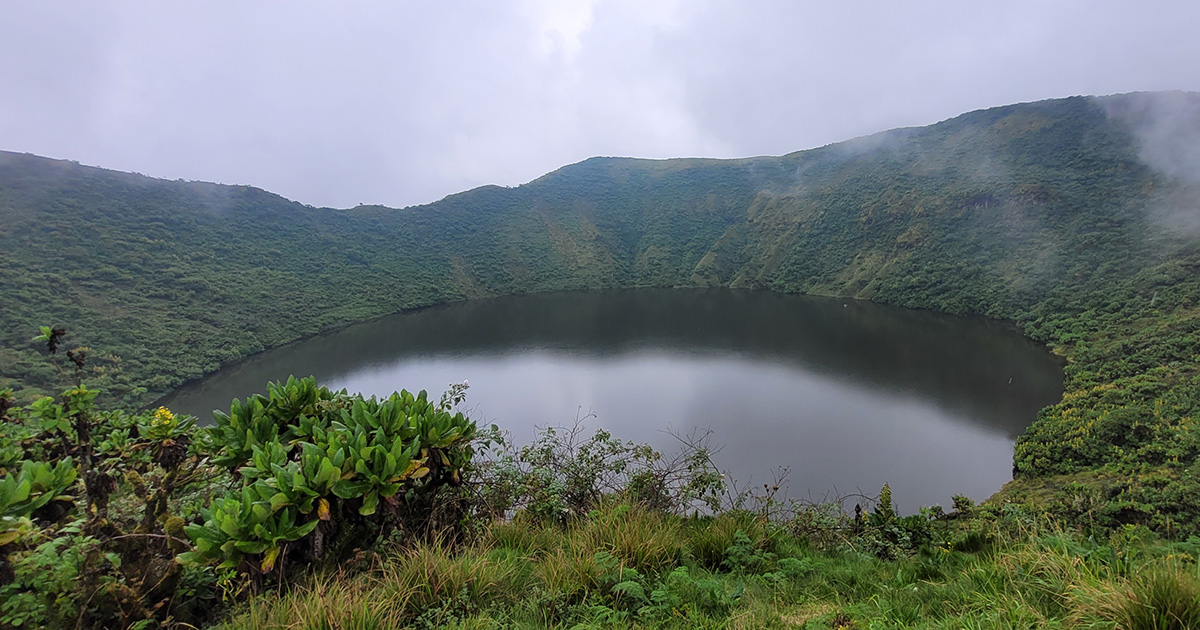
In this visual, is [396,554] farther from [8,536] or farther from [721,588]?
[721,588]

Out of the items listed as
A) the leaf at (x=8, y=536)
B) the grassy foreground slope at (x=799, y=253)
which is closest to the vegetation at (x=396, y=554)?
the leaf at (x=8, y=536)

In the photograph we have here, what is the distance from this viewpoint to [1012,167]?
3916 centimetres

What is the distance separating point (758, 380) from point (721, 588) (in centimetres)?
1658

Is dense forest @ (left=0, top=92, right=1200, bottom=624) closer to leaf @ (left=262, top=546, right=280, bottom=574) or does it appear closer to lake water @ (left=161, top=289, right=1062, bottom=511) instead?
lake water @ (left=161, top=289, right=1062, bottom=511)

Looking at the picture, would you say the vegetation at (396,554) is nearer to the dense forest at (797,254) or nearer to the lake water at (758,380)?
the dense forest at (797,254)

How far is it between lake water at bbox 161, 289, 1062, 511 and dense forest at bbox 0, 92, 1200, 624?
1.52 m

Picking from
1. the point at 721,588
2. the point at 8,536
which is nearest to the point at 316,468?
the point at 8,536

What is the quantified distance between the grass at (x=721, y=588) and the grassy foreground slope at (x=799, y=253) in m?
2.79

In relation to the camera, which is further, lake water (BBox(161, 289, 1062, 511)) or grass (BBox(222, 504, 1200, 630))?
lake water (BBox(161, 289, 1062, 511))

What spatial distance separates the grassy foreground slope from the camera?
12.7 meters

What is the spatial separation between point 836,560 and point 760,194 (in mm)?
61549

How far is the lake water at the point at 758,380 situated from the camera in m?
11.3

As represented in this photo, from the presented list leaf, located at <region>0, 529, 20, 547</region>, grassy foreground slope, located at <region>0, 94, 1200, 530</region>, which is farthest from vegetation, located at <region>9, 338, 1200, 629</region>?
grassy foreground slope, located at <region>0, 94, 1200, 530</region>

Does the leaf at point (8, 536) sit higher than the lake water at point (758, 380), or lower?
higher
